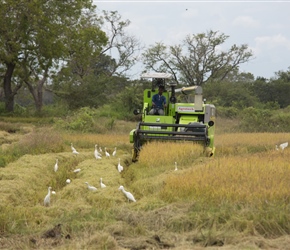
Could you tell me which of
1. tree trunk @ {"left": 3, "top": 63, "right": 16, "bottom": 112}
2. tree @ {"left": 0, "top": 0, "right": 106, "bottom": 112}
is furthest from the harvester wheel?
tree trunk @ {"left": 3, "top": 63, "right": 16, "bottom": 112}

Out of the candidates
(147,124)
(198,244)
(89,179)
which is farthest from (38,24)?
(198,244)

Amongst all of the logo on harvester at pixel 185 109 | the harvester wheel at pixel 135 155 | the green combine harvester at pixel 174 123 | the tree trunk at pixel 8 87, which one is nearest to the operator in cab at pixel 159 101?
the green combine harvester at pixel 174 123

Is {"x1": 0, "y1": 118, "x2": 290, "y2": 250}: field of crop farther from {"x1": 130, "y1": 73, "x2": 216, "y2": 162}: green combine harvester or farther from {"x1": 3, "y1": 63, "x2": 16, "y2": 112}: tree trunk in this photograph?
{"x1": 3, "y1": 63, "x2": 16, "y2": 112}: tree trunk

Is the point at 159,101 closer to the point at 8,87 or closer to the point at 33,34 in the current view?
the point at 33,34

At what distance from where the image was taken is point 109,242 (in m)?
6.02

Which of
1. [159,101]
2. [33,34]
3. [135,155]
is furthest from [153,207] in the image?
[33,34]

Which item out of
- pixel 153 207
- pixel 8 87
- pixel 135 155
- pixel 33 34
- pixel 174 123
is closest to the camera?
pixel 153 207

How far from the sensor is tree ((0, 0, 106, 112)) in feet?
90.8

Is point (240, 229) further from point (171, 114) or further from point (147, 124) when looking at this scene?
point (171, 114)

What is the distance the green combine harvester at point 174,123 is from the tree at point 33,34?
14.3 m

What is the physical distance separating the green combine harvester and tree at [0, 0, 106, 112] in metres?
14.3

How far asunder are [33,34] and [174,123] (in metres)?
16.9

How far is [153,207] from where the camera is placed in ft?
25.6

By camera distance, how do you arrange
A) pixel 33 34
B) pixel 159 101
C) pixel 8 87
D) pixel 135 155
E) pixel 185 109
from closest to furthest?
pixel 135 155
pixel 185 109
pixel 159 101
pixel 33 34
pixel 8 87
